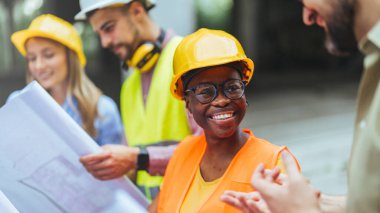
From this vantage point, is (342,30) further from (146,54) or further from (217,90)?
(146,54)

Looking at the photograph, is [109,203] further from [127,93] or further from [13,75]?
[13,75]

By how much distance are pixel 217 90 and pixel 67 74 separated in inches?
36.0

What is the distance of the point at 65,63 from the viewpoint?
2125 millimetres

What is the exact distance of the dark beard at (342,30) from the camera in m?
1.12

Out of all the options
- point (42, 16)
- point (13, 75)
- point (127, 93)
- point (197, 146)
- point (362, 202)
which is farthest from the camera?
point (13, 75)

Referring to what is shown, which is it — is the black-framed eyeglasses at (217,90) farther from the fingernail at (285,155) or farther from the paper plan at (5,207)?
the paper plan at (5,207)

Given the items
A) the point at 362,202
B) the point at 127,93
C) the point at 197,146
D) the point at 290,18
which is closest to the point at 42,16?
the point at 127,93

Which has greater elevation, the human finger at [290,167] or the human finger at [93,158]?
the human finger at [290,167]

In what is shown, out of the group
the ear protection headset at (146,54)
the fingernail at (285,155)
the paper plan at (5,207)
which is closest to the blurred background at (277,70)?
the ear protection headset at (146,54)

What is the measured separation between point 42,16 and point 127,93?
17.8 inches

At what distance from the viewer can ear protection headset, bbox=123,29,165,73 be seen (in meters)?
2.08

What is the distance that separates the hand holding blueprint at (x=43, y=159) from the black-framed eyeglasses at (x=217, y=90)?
45cm

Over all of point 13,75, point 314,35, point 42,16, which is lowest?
point 314,35

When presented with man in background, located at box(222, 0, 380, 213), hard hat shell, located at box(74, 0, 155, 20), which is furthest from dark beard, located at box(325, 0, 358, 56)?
hard hat shell, located at box(74, 0, 155, 20)
